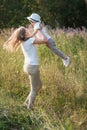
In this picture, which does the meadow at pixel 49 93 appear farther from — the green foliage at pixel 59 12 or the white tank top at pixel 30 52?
the green foliage at pixel 59 12

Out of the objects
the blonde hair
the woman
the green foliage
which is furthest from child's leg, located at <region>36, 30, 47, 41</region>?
the green foliage

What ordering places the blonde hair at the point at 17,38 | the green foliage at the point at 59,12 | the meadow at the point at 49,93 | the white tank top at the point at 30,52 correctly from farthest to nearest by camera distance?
the green foliage at the point at 59,12
the blonde hair at the point at 17,38
the white tank top at the point at 30,52
the meadow at the point at 49,93

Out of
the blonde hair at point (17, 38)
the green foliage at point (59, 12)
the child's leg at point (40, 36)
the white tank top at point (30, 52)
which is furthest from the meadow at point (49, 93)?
the green foliage at point (59, 12)

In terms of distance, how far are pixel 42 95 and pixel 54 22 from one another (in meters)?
10.3

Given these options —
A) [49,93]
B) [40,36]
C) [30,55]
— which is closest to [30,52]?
[30,55]

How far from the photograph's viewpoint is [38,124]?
7016mm

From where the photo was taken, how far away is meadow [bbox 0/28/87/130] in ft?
23.2

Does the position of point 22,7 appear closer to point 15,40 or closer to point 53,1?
point 53,1

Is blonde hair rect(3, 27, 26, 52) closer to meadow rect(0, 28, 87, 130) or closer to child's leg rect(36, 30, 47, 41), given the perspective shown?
child's leg rect(36, 30, 47, 41)

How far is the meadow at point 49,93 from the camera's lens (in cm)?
709

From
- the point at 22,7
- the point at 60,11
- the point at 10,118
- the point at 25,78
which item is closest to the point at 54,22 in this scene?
the point at 60,11

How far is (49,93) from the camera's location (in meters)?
8.78

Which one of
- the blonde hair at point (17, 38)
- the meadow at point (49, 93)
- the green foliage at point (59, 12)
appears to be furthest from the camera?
the green foliage at point (59, 12)

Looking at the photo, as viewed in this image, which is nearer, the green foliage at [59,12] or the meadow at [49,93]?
the meadow at [49,93]
